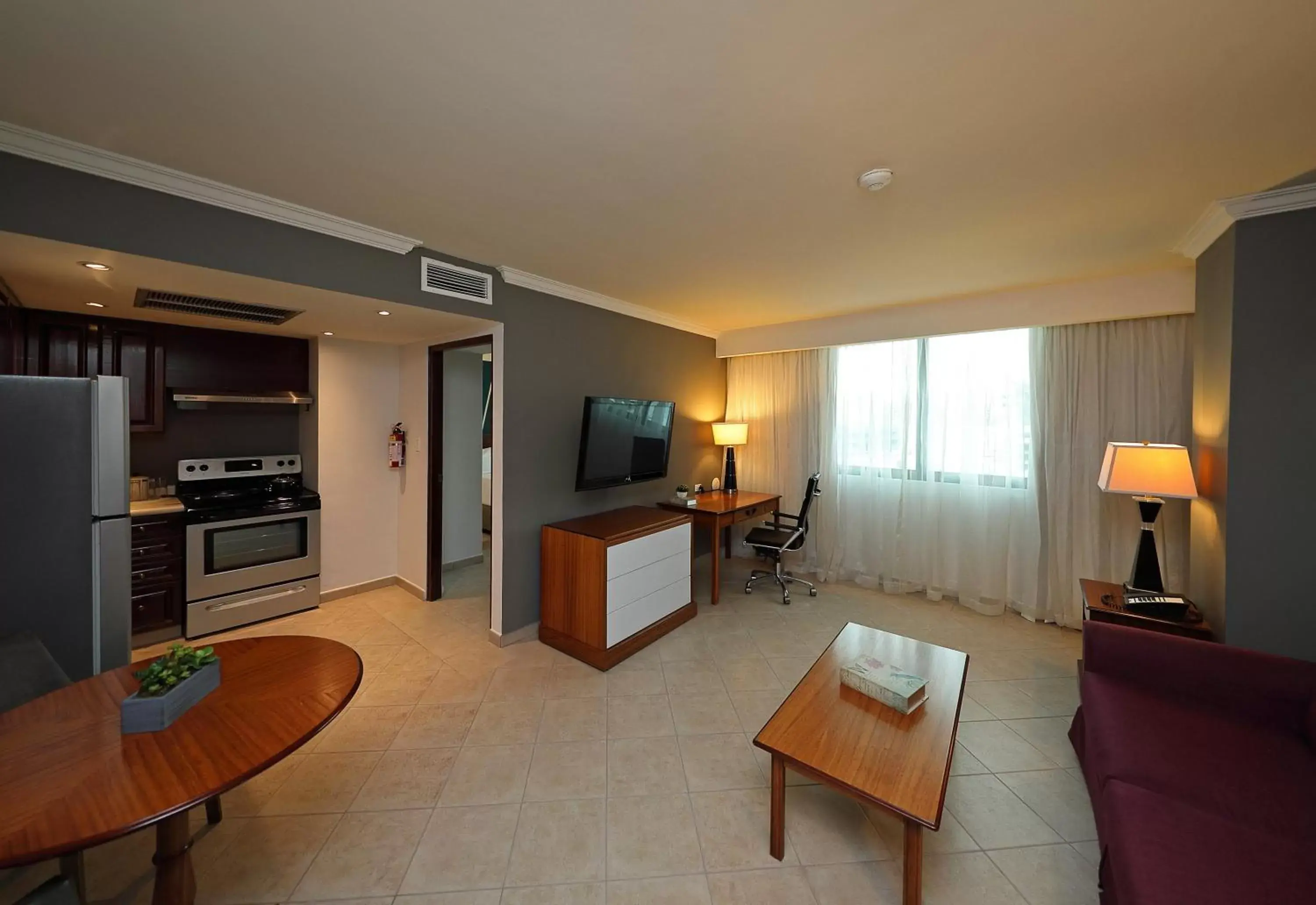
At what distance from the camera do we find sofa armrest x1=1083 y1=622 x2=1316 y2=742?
1.64 m

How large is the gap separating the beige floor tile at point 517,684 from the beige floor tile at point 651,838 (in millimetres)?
922

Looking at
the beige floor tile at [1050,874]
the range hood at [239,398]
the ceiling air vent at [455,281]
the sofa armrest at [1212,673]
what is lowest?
the beige floor tile at [1050,874]

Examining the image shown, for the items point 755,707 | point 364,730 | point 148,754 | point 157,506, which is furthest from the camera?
point 157,506

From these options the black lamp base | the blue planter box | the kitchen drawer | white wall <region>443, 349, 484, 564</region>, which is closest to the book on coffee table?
the kitchen drawer

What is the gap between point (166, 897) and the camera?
125 centimetres

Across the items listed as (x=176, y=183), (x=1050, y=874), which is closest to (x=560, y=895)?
(x=1050, y=874)

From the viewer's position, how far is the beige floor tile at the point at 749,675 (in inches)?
105

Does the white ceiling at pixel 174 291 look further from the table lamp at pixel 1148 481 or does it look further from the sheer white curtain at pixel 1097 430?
the sheer white curtain at pixel 1097 430

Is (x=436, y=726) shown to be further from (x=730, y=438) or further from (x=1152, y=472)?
(x=1152, y=472)

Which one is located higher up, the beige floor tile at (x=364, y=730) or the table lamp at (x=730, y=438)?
the table lamp at (x=730, y=438)

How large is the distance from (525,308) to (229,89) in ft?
5.85

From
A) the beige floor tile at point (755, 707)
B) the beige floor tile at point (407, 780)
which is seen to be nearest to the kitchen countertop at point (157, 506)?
the beige floor tile at point (407, 780)

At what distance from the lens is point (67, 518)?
1687mm

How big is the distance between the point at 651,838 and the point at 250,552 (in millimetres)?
3455
